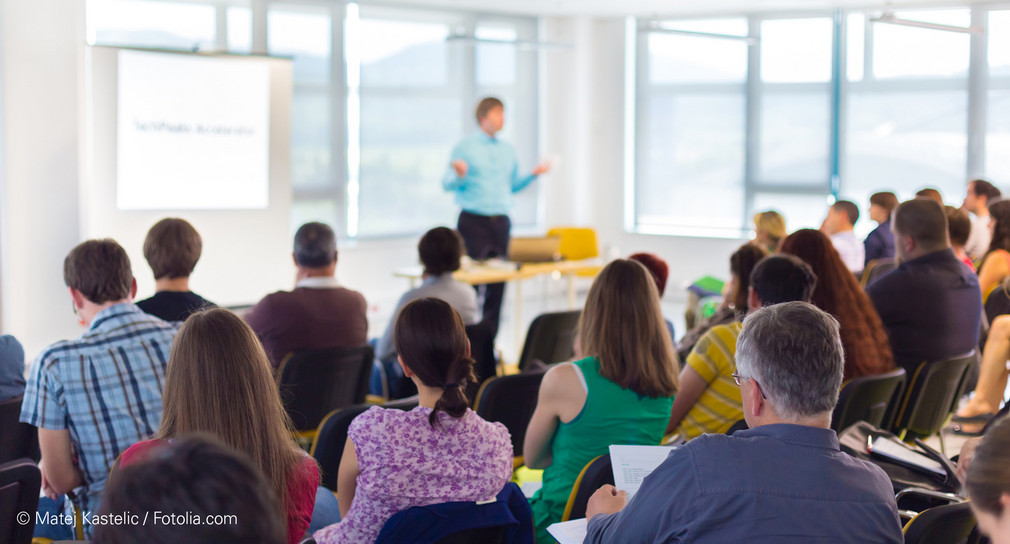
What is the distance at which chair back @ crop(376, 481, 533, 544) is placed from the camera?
1.97 metres

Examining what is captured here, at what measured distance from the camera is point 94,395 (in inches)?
96.8

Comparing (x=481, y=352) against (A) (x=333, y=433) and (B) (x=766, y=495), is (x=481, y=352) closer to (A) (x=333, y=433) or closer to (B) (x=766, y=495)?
(A) (x=333, y=433)

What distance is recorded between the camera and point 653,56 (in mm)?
10211

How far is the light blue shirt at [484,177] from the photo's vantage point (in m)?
7.62

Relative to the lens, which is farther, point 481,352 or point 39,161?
point 39,161

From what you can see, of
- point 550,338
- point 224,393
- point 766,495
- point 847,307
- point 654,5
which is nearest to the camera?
point 766,495

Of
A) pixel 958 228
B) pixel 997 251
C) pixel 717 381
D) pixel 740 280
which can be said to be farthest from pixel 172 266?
pixel 997 251

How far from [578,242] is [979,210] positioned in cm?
335

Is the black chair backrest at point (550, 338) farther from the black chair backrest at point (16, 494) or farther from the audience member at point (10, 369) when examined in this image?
the black chair backrest at point (16, 494)

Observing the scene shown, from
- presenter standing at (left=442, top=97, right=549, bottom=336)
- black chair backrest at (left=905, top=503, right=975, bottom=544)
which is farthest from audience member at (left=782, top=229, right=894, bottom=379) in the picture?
presenter standing at (left=442, top=97, right=549, bottom=336)

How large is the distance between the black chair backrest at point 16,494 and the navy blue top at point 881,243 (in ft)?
19.1

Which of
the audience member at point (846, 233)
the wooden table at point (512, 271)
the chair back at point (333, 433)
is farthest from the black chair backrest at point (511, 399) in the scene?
the audience member at point (846, 233)

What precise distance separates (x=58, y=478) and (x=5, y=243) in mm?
4214

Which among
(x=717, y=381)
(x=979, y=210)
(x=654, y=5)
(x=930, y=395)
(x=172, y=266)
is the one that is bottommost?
(x=930, y=395)
